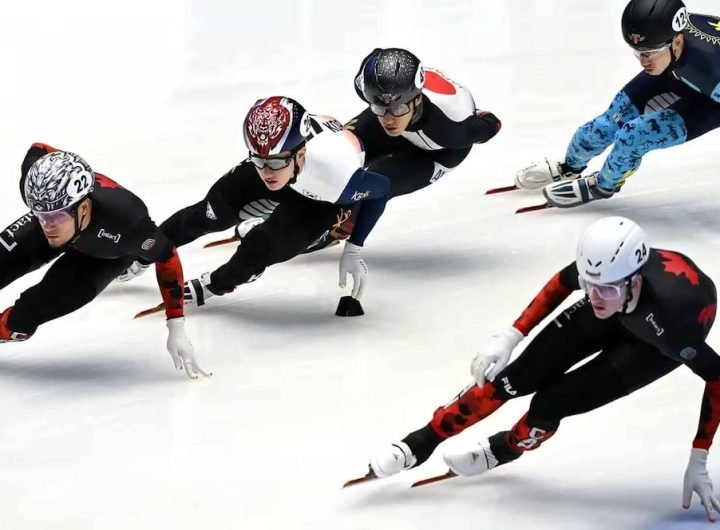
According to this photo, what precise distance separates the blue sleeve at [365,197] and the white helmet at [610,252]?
1.97 metres

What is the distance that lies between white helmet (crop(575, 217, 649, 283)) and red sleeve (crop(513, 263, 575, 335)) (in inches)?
7.7

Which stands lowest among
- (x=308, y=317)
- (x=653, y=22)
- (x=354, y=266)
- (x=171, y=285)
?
(x=308, y=317)

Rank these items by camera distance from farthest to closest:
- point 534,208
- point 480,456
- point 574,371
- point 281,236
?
point 534,208, point 281,236, point 480,456, point 574,371

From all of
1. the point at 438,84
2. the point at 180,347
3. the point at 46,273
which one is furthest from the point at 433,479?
the point at 438,84

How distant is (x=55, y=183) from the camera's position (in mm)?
5465

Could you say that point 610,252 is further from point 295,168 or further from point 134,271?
point 134,271

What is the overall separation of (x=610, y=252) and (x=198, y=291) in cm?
257

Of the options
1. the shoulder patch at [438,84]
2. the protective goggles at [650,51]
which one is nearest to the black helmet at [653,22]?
the protective goggles at [650,51]

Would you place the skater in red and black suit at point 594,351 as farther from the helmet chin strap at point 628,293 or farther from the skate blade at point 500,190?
the skate blade at point 500,190

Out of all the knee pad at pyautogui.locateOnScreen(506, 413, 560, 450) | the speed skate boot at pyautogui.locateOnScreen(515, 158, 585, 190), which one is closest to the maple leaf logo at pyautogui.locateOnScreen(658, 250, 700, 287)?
the knee pad at pyautogui.locateOnScreen(506, 413, 560, 450)

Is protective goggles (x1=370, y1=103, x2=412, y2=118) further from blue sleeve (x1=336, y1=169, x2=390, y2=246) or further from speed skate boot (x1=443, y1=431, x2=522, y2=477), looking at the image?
speed skate boot (x1=443, y1=431, x2=522, y2=477)

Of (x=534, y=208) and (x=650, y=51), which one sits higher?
(x=650, y=51)

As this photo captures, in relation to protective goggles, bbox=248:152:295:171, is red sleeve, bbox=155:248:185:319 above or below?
below

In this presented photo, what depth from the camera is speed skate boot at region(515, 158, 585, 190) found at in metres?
8.04
